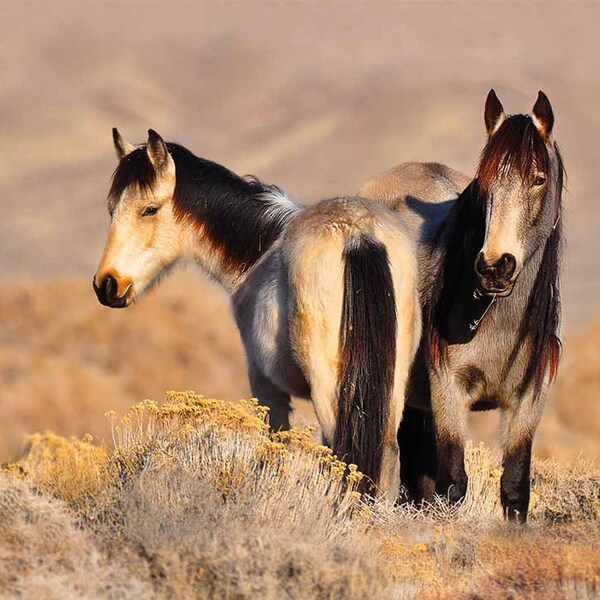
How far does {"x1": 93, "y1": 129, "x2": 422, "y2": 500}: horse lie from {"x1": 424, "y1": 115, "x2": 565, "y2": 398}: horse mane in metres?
0.26

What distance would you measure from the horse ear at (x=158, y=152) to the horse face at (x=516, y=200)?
207 cm

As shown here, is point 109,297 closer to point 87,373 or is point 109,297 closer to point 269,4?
point 87,373

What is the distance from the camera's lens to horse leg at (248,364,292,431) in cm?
629

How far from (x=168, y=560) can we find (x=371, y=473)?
1.79 metres

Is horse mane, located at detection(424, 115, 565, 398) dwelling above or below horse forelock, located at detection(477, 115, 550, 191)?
below

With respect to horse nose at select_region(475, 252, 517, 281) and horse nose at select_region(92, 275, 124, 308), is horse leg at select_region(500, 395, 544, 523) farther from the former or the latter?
horse nose at select_region(92, 275, 124, 308)

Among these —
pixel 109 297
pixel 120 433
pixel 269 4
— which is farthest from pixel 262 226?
pixel 269 4

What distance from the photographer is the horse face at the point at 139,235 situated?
652 centimetres

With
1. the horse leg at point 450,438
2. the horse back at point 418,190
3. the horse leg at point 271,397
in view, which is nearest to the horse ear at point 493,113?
the horse back at point 418,190

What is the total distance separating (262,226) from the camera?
6613 mm

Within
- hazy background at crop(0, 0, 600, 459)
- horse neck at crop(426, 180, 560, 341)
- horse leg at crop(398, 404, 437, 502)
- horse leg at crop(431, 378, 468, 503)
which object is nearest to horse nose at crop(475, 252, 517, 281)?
→ horse neck at crop(426, 180, 560, 341)

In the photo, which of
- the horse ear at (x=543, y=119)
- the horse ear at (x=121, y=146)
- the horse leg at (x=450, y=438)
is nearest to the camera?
the horse ear at (x=543, y=119)

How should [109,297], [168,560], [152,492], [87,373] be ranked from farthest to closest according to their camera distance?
[87,373], [109,297], [152,492], [168,560]

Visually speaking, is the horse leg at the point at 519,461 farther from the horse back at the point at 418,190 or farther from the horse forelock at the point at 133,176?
the horse forelock at the point at 133,176
